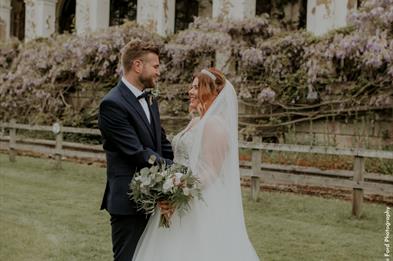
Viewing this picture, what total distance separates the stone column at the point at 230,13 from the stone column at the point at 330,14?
1.83 m

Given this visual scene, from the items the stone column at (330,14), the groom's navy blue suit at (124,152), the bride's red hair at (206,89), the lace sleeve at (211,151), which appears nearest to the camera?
the groom's navy blue suit at (124,152)

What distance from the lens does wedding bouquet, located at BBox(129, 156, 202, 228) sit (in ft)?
12.7

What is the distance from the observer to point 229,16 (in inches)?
647

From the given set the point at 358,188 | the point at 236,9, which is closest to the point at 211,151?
the point at 358,188

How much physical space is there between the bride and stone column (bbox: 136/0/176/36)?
14.1m

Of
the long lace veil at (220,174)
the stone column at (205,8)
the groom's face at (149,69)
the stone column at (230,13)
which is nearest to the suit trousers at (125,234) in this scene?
the long lace veil at (220,174)

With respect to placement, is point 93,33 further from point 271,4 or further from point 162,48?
point 271,4

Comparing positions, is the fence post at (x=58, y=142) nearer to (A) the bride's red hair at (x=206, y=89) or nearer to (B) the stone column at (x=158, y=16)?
(B) the stone column at (x=158, y=16)

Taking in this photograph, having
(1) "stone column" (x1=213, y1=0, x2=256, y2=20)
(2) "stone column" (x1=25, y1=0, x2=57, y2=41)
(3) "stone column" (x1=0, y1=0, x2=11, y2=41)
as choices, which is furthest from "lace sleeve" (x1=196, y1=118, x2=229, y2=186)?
(3) "stone column" (x1=0, y1=0, x2=11, y2=41)

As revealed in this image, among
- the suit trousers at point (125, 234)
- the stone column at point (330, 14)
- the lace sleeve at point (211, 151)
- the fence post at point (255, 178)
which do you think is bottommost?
the fence post at point (255, 178)

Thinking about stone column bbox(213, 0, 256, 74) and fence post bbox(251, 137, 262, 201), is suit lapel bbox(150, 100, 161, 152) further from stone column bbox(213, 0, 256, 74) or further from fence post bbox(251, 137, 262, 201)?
stone column bbox(213, 0, 256, 74)

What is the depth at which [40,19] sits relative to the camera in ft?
70.5

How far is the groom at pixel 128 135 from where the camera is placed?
13.1 ft

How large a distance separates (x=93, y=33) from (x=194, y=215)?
49.1 ft
